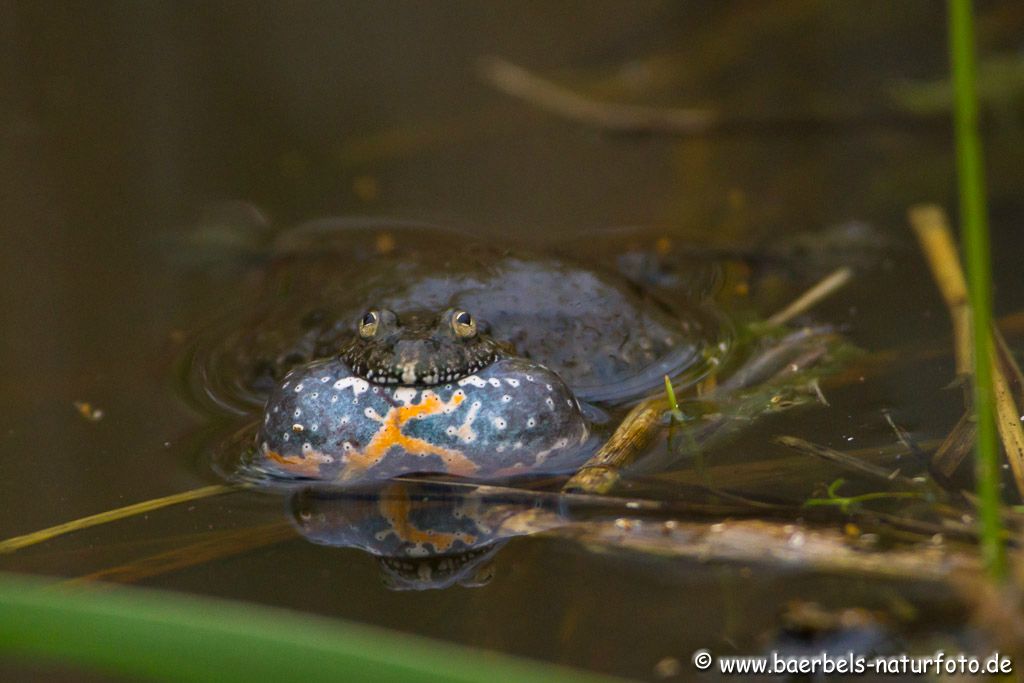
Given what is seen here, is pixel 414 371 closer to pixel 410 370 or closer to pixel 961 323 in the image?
pixel 410 370

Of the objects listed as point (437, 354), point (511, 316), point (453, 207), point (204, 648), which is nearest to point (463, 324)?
point (437, 354)

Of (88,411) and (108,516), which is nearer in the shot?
(108,516)

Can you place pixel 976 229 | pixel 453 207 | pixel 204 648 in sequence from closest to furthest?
1. pixel 204 648
2. pixel 976 229
3. pixel 453 207

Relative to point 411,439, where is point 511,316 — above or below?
above

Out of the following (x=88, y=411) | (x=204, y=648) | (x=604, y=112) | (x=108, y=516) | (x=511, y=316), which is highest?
(x=604, y=112)

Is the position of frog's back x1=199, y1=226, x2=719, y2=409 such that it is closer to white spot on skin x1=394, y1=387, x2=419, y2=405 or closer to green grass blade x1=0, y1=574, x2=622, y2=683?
white spot on skin x1=394, y1=387, x2=419, y2=405

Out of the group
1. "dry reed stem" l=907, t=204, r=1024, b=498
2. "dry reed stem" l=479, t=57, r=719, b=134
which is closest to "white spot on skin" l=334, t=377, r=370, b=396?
"dry reed stem" l=907, t=204, r=1024, b=498

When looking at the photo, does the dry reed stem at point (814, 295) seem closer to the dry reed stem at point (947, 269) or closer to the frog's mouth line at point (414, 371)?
the dry reed stem at point (947, 269)
